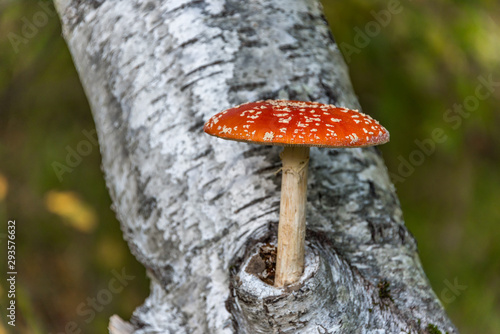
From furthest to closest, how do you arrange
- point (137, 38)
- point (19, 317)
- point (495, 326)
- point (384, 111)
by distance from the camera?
point (19, 317) → point (495, 326) → point (384, 111) → point (137, 38)

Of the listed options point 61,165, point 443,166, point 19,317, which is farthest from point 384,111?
point 19,317

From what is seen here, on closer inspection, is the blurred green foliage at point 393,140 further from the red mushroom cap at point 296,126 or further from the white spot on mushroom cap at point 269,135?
the white spot on mushroom cap at point 269,135

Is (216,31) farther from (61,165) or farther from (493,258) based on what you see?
(493,258)

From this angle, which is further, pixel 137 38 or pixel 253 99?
pixel 137 38

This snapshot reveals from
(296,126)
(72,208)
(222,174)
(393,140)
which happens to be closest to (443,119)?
(393,140)

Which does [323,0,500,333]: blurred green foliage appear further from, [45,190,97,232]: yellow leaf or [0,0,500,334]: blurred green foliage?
[45,190,97,232]: yellow leaf

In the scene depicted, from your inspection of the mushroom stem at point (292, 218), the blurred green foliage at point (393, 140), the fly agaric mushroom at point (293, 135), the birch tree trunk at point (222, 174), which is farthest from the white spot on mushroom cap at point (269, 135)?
the blurred green foliage at point (393, 140)
